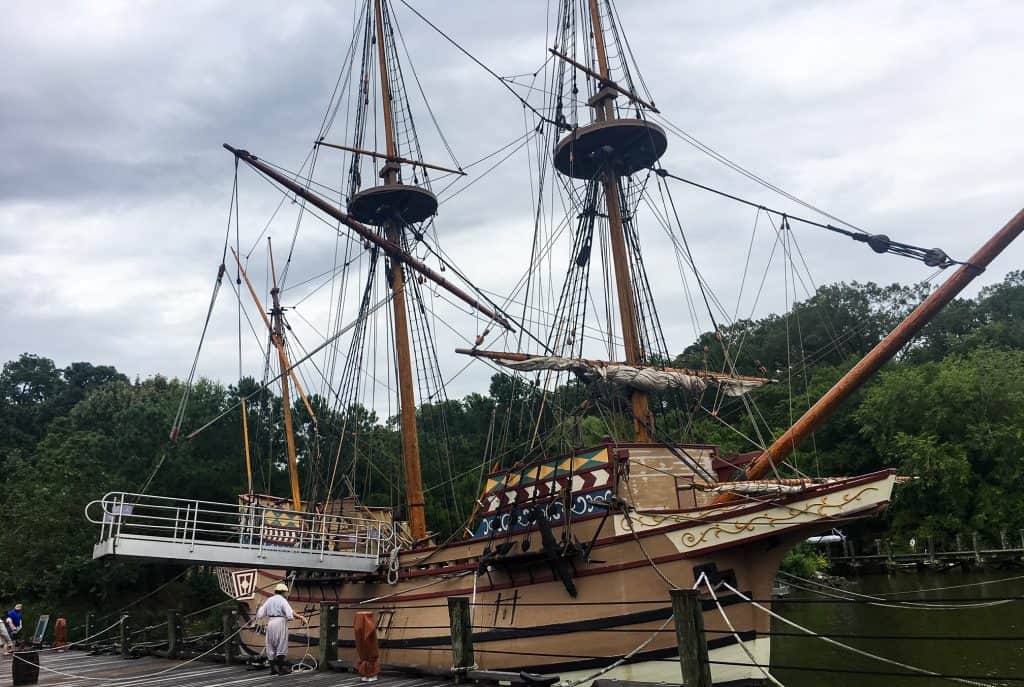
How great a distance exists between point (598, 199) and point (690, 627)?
14.0m

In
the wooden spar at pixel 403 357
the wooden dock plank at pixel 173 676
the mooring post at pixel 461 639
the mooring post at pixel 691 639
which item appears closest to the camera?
the mooring post at pixel 691 639

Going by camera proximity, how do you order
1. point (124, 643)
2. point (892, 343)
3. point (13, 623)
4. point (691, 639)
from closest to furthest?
point (691, 639) → point (892, 343) → point (124, 643) → point (13, 623)

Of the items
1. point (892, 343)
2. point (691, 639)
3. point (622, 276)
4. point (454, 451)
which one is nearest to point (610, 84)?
point (622, 276)

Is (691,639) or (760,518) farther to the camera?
(760,518)

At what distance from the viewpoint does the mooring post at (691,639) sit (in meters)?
6.88

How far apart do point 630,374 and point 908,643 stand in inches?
355

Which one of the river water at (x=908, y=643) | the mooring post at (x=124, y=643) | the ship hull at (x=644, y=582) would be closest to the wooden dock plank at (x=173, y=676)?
the mooring post at (x=124, y=643)

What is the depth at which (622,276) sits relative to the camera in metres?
17.9

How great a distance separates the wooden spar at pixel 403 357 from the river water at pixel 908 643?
8796 mm

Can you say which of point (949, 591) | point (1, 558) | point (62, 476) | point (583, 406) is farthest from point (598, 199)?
point (1, 558)

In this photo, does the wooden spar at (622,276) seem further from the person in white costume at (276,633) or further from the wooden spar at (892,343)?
the person in white costume at (276,633)

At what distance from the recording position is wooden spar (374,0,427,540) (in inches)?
749

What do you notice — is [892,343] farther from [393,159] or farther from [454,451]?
[454,451]

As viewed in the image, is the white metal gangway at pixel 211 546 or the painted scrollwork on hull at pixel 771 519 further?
the white metal gangway at pixel 211 546
